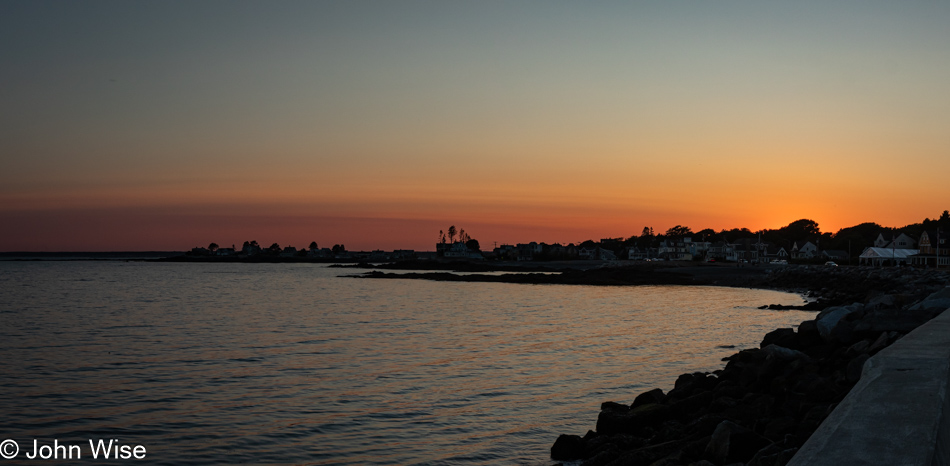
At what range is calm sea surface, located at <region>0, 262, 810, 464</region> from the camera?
36.4 feet

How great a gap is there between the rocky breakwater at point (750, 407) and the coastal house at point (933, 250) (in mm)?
81143

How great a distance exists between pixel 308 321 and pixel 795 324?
2024 cm

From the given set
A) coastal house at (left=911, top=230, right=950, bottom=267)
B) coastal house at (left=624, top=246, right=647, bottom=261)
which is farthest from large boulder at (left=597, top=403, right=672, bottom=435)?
coastal house at (left=624, top=246, right=647, bottom=261)

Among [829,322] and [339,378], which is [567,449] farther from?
[829,322]

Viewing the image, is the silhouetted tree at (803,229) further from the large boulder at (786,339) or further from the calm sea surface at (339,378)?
the large boulder at (786,339)

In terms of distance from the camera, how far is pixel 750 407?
35.2 ft

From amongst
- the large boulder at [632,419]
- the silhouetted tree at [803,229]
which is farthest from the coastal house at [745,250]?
the large boulder at [632,419]

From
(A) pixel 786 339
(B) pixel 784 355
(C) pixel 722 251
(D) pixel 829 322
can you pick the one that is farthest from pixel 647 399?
(C) pixel 722 251

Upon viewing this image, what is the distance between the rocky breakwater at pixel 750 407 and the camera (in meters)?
8.16

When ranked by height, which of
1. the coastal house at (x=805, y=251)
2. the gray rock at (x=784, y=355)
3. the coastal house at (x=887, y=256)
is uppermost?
the coastal house at (x=805, y=251)

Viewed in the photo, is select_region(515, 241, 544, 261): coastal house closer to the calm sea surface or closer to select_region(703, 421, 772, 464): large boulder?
the calm sea surface

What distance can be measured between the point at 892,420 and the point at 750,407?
502 cm

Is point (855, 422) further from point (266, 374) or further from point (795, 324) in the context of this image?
point (795, 324)

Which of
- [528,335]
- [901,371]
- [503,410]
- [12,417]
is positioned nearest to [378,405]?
[503,410]
